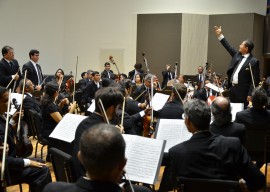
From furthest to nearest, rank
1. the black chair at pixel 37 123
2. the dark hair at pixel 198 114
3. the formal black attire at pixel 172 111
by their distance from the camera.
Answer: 1. the black chair at pixel 37 123
2. the formal black attire at pixel 172 111
3. the dark hair at pixel 198 114

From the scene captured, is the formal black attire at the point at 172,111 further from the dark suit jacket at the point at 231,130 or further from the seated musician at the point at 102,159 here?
the seated musician at the point at 102,159

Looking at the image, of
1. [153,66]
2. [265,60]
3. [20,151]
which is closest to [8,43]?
[153,66]

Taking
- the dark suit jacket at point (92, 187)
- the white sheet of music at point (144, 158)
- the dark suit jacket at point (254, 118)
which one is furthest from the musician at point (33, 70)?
the dark suit jacket at point (92, 187)

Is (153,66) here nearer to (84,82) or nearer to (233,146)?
(84,82)

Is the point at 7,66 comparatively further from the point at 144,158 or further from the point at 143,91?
the point at 144,158

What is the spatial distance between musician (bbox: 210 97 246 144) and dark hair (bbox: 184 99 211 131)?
861 millimetres

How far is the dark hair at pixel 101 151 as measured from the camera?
1560 millimetres

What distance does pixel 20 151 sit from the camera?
3754mm

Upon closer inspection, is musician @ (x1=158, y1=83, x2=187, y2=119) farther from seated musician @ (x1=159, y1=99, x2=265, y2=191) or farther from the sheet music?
seated musician @ (x1=159, y1=99, x2=265, y2=191)

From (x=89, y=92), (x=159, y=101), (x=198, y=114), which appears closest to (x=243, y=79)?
(x=159, y=101)

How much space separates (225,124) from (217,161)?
1.08 meters

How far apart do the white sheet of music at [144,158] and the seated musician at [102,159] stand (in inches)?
46.4

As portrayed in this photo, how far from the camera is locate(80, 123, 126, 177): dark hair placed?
1560 millimetres

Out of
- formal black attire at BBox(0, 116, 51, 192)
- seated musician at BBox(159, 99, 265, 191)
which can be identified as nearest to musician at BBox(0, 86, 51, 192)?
formal black attire at BBox(0, 116, 51, 192)
